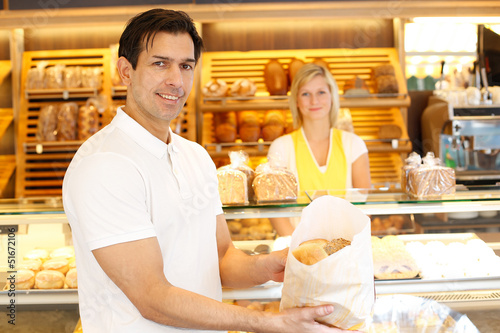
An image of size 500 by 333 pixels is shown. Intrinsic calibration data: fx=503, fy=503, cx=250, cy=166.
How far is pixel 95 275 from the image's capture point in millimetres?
1198

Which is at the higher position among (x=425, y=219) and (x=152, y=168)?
(x=152, y=168)

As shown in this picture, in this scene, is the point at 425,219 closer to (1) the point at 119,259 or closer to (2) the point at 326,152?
(2) the point at 326,152

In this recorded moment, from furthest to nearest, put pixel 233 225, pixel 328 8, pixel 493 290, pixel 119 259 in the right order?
1. pixel 328 8
2. pixel 233 225
3. pixel 493 290
4. pixel 119 259

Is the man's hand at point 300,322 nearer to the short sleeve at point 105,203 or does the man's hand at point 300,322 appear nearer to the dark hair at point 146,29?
the short sleeve at point 105,203

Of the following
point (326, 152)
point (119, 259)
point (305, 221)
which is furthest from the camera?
point (326, 152)

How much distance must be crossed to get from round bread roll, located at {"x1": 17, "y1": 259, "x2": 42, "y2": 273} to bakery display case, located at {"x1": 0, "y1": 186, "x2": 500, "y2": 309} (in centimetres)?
→ 4

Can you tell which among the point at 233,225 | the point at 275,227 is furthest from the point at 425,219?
the point at 233,225

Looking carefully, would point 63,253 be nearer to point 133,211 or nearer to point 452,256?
point 133,211

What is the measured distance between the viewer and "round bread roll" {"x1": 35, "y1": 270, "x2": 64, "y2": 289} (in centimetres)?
184

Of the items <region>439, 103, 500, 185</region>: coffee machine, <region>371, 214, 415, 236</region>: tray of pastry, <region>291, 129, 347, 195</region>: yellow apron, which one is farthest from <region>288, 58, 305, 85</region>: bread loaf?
<region>371, 214, 415, 236</region>: tray of pastry

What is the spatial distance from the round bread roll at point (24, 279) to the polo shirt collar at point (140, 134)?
2.92ft

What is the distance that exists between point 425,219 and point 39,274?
Result: 1.51 metres

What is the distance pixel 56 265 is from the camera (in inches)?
74.9

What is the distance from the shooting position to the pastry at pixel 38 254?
1952 mm
